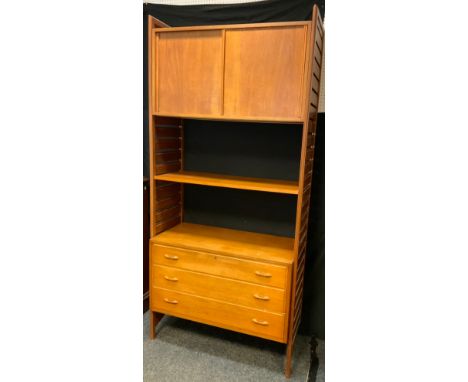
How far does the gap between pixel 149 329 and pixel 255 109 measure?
1808 millimetres

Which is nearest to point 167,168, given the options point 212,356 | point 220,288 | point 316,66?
point 220,288

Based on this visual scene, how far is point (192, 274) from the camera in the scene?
6.77 feet

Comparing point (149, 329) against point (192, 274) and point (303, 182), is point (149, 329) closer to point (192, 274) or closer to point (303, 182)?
point (192, 274)

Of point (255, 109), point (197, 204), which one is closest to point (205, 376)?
point (197, 204)

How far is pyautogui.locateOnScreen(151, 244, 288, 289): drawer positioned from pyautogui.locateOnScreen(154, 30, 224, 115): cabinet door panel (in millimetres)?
926

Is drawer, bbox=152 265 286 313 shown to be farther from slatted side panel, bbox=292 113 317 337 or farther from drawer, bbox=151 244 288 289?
slatted side panel, bbox=292 113 317 337

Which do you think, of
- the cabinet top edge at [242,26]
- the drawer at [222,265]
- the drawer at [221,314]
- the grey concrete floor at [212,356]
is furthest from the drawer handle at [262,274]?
the cabinet top edge at [242,26]

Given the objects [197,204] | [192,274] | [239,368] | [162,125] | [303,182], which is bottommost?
[239,368]

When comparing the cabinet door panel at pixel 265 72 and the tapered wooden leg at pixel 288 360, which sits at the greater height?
the cabinet door panel at pixel 265 72

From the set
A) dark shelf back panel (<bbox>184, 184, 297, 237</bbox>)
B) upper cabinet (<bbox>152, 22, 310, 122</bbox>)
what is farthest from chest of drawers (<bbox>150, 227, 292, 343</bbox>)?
upper cabinet (<bbox>152, 22, 310, 122</bbox>)

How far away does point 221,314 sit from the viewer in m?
2.02

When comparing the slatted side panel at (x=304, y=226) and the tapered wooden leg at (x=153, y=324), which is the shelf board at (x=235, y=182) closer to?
the slatted side panel at (x=304, y=226)

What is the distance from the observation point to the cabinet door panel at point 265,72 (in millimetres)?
1686

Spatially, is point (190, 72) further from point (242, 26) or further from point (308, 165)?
point (308, 165)
